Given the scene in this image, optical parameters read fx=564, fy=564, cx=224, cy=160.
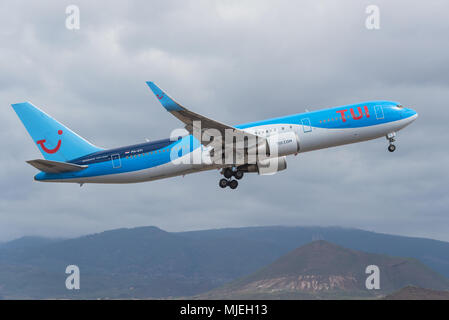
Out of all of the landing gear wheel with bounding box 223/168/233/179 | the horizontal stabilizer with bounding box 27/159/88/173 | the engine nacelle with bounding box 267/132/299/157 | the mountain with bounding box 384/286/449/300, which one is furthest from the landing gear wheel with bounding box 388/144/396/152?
the mountain with bounding box 384/286/449/300

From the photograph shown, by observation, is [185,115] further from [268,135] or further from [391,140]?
[391,140]

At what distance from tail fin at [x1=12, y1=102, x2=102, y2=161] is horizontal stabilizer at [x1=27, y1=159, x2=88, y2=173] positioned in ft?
7.89

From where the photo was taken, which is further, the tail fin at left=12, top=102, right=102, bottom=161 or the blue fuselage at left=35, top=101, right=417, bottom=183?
the tail fin at left=12, top=102, right=102, bottom=161

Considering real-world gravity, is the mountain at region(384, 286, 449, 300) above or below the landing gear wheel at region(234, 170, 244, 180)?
below

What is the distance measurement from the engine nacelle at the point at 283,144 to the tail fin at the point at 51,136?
17251mm

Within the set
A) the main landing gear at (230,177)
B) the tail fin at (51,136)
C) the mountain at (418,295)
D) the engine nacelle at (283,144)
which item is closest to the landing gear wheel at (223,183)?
the main landing gear at (230,177)

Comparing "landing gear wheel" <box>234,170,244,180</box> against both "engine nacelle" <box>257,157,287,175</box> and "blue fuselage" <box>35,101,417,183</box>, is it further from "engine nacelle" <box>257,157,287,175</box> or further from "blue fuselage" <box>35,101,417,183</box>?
"blue fuselage" <box>35,101,417,183</box>

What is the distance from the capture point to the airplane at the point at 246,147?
50750 mm

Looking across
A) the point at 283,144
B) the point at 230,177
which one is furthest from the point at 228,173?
the point at 283,144

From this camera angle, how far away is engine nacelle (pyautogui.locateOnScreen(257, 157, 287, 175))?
5378 cm

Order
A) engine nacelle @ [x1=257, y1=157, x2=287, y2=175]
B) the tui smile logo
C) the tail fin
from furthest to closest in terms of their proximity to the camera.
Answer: the tui smile logo → the tail fin → engine nacelle @ [x1=257, y1=157, x2=287, y2=175]

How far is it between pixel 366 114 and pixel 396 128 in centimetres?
353
